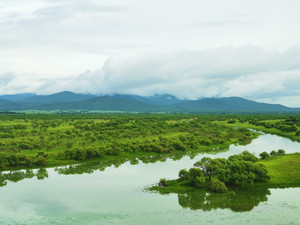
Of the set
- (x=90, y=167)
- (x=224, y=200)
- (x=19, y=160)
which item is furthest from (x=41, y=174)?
(x=224, y=200)

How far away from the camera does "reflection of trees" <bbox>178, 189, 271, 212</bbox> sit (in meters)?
45.2

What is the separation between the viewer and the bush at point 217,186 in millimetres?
50094

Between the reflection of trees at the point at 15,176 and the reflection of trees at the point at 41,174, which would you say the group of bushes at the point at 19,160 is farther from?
the reflection of trees at the point at 15,176

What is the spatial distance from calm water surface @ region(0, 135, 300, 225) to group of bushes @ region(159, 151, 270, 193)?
266 centimetres

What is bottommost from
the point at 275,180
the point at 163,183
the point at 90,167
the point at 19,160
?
the point at 90,167

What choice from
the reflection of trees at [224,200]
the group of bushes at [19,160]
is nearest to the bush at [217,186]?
the reflection of trees at [224,200]

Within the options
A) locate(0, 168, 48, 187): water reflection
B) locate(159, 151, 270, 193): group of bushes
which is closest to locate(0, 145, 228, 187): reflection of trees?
locate(0, 168, 48, 187): water reflection

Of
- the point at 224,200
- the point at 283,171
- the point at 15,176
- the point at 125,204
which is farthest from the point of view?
the point at 15,176

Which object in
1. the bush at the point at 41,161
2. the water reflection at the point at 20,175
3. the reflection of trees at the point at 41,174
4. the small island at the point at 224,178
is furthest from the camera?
the bush at the point at 41,161

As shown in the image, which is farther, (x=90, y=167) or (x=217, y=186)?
(x=90, y=167)

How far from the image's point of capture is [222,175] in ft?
174

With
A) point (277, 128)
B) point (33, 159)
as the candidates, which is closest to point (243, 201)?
point (33, 159)

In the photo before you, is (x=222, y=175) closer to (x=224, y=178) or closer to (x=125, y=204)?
(x=224, y=178)

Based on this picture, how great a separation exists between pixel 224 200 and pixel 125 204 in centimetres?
1784
